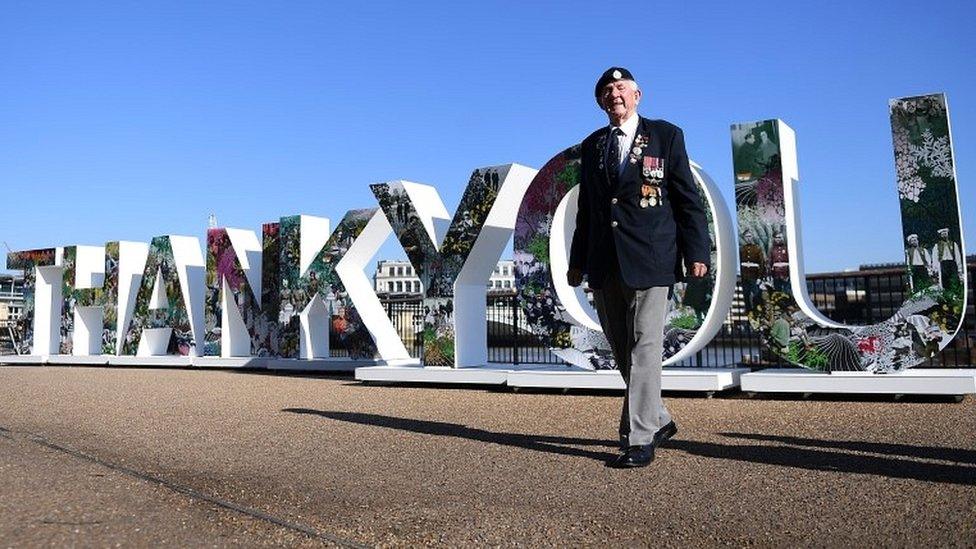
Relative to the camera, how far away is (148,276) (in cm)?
1622

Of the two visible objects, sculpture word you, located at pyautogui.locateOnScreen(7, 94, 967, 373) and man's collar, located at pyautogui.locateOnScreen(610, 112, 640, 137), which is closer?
man's collar, located at pyautogui.locateOnScreen(610, 112, 640, 137)

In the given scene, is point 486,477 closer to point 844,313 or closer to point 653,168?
point 653,168

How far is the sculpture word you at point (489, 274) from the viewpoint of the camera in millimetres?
7434

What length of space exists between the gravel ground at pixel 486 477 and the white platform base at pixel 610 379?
74cm

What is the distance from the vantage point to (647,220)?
4367 millimetres

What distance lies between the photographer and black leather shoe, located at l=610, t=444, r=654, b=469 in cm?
411

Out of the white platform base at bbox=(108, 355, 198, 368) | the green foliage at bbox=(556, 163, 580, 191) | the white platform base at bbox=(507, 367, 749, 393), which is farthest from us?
the white platform base at bbox=(108, 355, 198, 368)

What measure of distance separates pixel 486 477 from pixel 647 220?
1.63m

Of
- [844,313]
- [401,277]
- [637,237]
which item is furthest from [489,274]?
[401,277]

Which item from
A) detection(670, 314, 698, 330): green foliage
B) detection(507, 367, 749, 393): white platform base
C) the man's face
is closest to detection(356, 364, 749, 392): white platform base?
detection(507, 367, 749, 393): white platform base

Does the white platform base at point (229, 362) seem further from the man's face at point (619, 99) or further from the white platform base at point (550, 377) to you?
the man's face at point (619, 99)

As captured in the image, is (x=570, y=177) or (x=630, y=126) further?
(x=570, y=177)

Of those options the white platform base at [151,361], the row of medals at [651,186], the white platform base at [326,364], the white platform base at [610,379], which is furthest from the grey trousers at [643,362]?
the white platform base at [151,361]

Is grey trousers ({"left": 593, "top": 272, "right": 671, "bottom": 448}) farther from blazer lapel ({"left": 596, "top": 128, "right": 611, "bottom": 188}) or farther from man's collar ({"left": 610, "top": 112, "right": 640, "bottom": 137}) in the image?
man's collar ({"left": 610, "top": 112, "right": 640, "bottom": 137})
